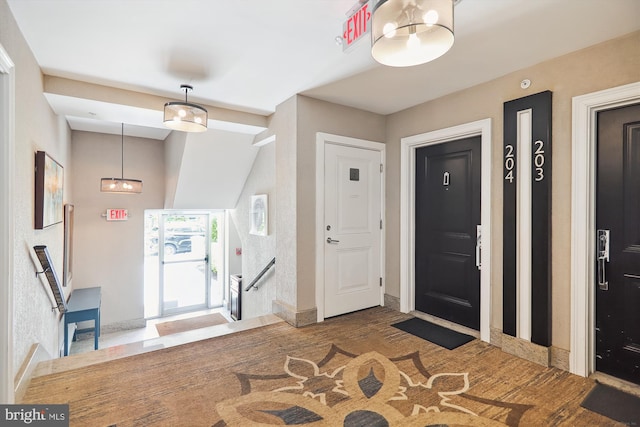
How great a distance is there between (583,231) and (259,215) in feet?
12.2

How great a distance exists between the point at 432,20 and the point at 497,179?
1969mm

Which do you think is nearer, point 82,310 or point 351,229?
point 351,229

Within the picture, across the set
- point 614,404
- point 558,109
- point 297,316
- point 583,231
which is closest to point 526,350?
point 614,404

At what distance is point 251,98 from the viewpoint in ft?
11.3

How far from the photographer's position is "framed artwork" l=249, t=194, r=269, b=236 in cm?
459

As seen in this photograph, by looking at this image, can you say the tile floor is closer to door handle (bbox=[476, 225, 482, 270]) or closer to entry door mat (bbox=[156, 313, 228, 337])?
entry door mat (bbox=[156, 313, 228, 337])

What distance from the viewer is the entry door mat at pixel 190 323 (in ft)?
20.4

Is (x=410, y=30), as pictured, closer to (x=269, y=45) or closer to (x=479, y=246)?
(x=269, y=45)

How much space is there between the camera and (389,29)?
52.8 inches

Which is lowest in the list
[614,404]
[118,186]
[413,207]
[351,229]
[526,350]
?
[614,404]

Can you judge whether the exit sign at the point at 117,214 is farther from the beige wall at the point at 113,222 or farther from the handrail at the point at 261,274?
the handrail at the point at 261,274

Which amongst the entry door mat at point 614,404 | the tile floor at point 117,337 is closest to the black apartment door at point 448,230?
the entry door mat at point 614,404

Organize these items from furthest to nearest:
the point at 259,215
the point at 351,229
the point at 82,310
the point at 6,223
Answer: the point at 259,215 → the point at 82,310 → the point at 351,229 → the point at 6,223

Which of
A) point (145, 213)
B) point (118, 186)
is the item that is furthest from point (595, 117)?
point (145, 213)
